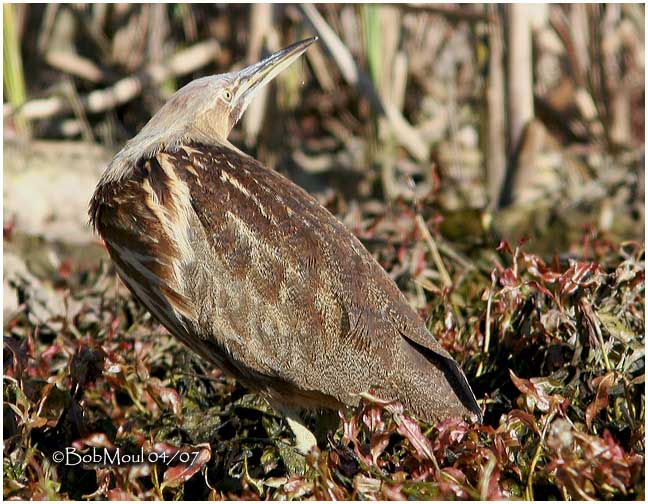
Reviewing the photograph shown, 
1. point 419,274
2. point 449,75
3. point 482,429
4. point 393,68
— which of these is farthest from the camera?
point 449,75

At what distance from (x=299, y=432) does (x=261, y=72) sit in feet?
3.92

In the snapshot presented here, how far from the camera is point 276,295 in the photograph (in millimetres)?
2357

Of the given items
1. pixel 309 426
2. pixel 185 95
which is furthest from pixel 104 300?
pixel 309 426

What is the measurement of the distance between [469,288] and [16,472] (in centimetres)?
154

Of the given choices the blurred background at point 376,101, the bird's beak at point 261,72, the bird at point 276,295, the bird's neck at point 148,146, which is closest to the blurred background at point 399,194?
the blurred background at point 376,101

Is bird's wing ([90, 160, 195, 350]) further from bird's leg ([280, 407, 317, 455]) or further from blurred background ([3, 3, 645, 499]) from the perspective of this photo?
bird's leg ([280, 407, 317, 455])

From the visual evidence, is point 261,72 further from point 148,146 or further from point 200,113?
point 148,146

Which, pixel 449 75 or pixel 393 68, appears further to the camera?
pixel 449 75

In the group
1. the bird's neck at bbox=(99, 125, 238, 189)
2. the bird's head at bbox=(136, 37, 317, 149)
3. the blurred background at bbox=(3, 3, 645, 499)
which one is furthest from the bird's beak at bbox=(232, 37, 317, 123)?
the blurred background at bbox=(3, 3, 645, 499)

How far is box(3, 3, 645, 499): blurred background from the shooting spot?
2396 millimetres

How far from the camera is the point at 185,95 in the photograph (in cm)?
295

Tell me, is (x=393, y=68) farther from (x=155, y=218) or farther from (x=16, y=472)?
(x=16, y=472)

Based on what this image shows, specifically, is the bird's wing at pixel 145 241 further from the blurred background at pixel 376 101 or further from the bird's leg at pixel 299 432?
the blurred background at pixel 376 101

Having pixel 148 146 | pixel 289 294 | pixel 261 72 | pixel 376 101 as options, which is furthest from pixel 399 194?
pixel 289 294
